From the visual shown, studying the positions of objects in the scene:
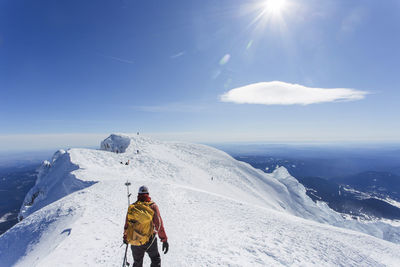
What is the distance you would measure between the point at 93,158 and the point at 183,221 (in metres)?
24.6

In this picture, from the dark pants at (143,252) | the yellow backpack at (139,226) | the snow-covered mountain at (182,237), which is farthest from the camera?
the snow-covered mountain at (182,237)

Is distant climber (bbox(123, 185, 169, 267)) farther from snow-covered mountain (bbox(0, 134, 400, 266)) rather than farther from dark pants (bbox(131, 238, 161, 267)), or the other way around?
snow-covered mountain (bbox(0, 134, 400, 266))

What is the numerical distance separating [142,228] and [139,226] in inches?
4.0

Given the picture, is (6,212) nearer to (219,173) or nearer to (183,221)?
(219,173)

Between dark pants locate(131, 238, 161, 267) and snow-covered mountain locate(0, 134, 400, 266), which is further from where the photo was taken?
snow-covered mountain locate(0, 134, 400, 266)

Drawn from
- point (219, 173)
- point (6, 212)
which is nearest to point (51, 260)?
point (219, 173)

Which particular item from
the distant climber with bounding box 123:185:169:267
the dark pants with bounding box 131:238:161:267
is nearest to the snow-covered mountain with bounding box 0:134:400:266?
the dark pants with bounding box 131:238:161:267

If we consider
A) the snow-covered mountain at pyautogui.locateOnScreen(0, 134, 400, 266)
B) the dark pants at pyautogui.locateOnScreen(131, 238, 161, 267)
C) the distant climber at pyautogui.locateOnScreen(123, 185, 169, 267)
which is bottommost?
the snow-covered mountain at pyautogui.locateOnScreen(0, 134, 400, 266)

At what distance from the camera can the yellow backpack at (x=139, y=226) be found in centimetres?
470

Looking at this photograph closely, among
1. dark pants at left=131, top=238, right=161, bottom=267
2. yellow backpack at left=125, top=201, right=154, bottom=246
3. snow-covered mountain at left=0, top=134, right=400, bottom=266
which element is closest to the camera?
yellow backpack at left=125, top=201, right=154, bottom=246

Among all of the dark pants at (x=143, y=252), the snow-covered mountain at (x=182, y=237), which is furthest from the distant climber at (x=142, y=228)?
the snow-covered mountain at (x=182, y=237)

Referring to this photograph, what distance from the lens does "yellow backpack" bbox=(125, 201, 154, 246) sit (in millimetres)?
4703

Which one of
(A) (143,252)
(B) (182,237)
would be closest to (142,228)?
(A) (143,252)

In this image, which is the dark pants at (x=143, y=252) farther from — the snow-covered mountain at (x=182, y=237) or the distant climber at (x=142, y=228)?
the snow-covered mountain at (x=182, y=237)
